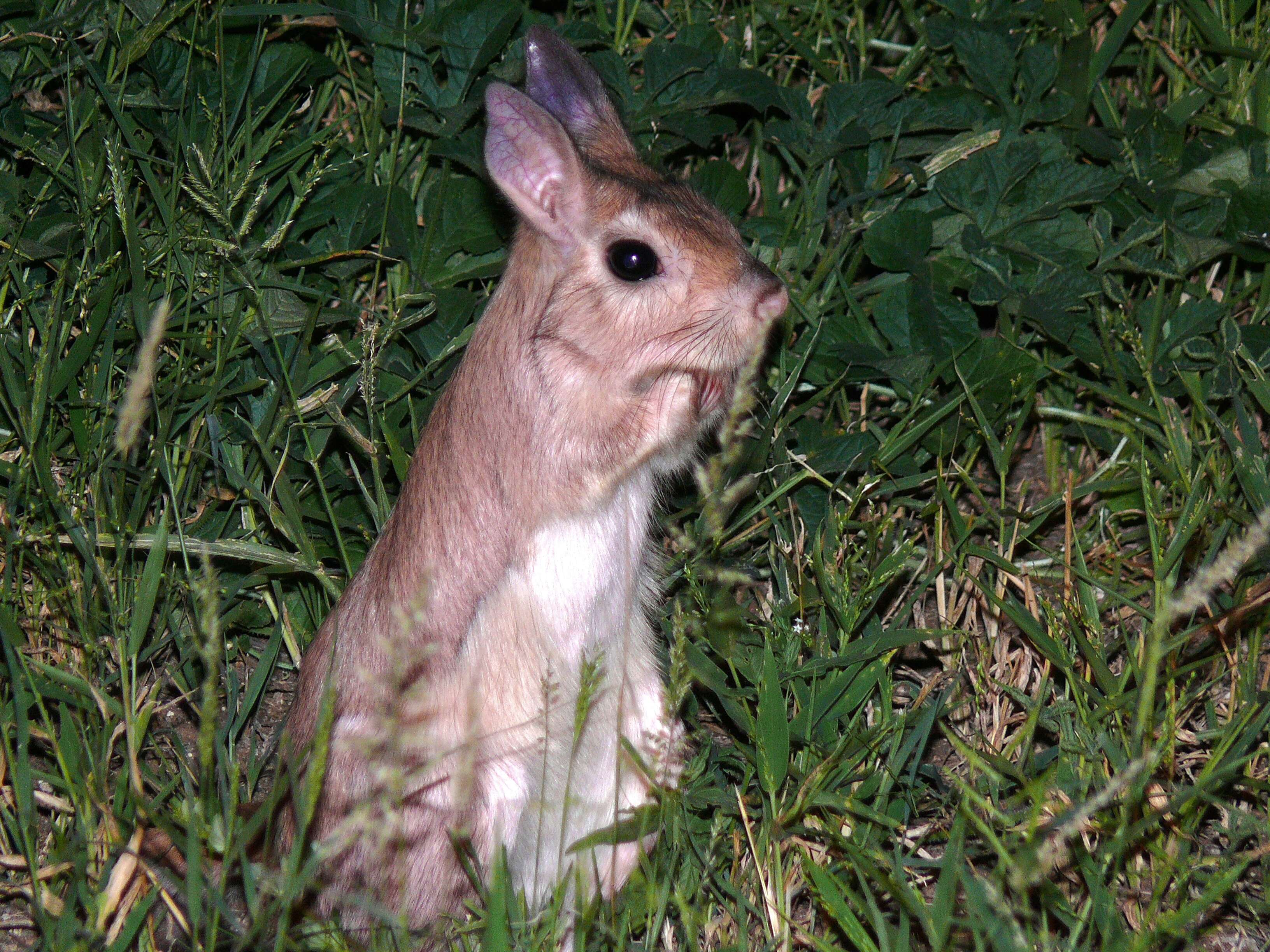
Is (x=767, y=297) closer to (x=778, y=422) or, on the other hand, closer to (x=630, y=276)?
(x=630, y=276)

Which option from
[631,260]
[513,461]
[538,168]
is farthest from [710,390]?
[538,168]

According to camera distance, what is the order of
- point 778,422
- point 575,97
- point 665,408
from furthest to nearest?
1. point 778,422
2. point 575,97
3. point 665,408

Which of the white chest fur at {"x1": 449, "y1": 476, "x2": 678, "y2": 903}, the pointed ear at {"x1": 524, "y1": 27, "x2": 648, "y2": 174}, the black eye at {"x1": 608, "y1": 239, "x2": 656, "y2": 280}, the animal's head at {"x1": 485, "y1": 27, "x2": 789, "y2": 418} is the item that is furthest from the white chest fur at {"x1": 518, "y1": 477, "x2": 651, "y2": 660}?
the pointed ear at {"x1": 524, "y1": 27, "x2": 648, "y2": 174}

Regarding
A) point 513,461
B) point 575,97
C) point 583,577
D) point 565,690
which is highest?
point 575,97

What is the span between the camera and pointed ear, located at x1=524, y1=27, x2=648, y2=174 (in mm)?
3945

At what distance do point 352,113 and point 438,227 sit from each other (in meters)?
0.66

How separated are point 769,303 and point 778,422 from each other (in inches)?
36.1

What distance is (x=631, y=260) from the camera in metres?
3.61

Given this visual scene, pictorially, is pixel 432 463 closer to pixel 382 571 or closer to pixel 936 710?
pixel 382 571

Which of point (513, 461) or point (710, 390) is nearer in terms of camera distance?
point (513, 461)

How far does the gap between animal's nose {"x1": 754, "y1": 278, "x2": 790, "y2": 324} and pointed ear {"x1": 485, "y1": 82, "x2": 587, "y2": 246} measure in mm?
510

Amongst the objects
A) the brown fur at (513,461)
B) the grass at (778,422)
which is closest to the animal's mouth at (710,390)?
the brown fur at (513,461)

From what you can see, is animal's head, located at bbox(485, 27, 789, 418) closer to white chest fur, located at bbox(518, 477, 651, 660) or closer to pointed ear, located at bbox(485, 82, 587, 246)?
pointed ear, located at bbox(485, 82, 587, 246)

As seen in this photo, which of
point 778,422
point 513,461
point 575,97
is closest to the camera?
point 513,461
